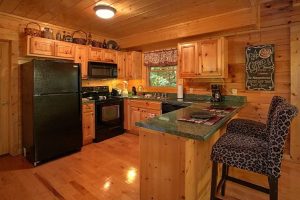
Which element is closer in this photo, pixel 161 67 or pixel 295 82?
pixel 295 82

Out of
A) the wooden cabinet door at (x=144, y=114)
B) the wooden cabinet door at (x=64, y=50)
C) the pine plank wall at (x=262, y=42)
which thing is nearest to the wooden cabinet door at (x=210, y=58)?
the pine plank wall at (x=262, y=42)

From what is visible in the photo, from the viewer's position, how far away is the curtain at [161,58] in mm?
4355

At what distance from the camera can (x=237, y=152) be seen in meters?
1.53

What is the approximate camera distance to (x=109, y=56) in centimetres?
447

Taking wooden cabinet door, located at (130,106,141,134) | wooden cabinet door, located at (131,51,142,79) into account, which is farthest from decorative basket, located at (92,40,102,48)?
wooden cabinet door, located at (130,106,141,134)

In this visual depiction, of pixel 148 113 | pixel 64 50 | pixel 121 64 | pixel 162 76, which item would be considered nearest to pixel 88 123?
pixel 148 113

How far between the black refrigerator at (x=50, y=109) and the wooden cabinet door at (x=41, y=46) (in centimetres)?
32

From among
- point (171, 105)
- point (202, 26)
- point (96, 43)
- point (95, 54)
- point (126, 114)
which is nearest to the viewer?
point (202, 26)

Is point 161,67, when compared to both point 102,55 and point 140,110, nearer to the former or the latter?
point 140,110

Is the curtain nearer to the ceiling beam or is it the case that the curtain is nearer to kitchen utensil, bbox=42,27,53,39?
the ceiling beam

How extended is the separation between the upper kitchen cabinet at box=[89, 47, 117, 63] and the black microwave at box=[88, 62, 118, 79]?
98mm

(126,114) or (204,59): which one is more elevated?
(204,59)

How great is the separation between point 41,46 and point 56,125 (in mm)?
1460

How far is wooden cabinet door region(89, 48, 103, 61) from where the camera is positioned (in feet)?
13.4
